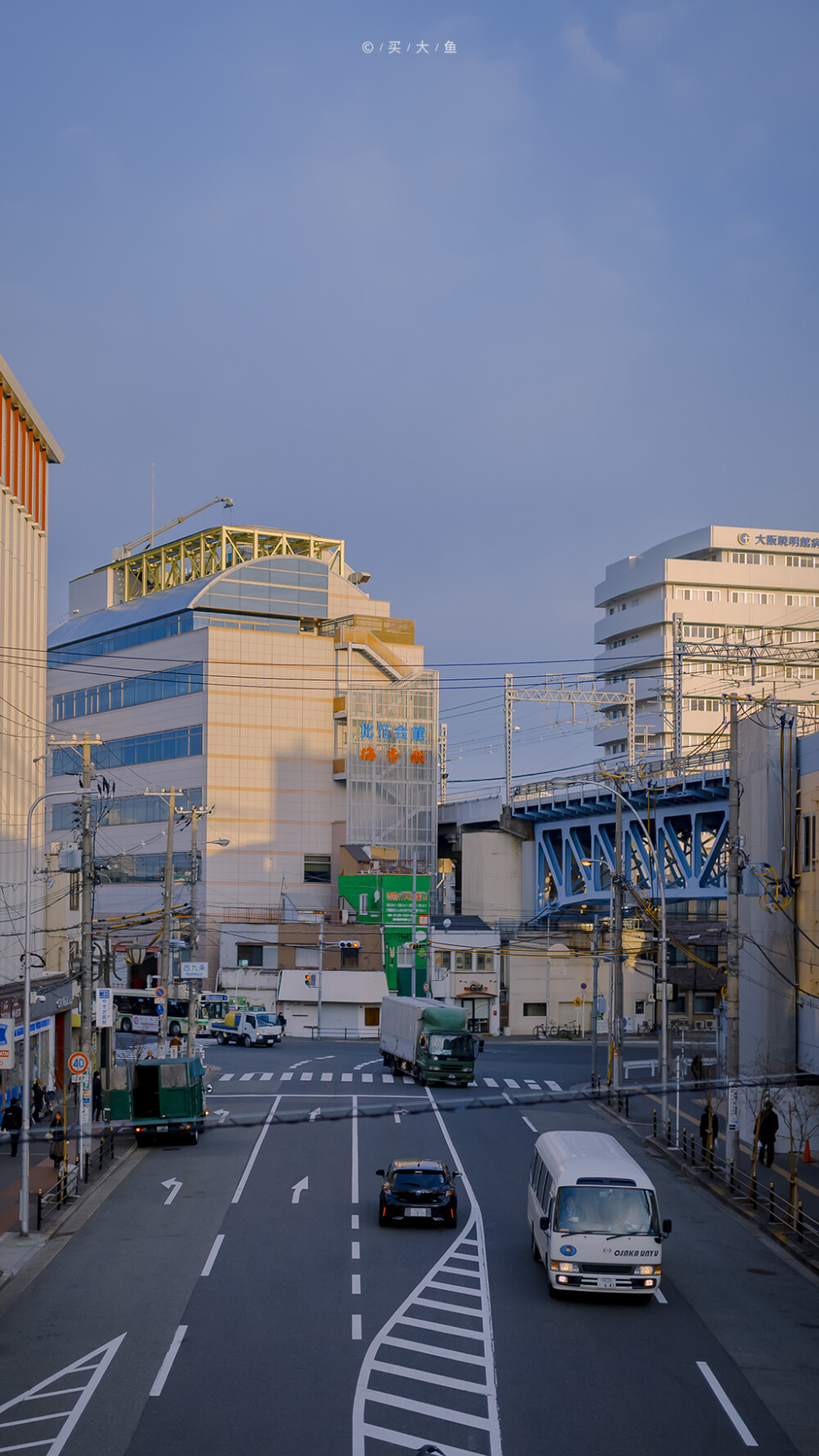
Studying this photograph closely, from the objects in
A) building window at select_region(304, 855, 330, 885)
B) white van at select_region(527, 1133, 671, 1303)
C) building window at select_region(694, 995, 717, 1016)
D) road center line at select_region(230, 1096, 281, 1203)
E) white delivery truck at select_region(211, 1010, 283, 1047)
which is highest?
building window at select_region(304, 855, 330, 885)

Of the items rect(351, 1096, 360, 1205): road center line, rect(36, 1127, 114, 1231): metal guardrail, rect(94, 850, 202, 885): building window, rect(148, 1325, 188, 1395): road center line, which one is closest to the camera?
rect(148, 1325, 188, 1395): road center line

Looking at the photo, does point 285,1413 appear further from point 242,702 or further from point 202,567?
point 202,567

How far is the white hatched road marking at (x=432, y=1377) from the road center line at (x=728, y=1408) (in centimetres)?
276

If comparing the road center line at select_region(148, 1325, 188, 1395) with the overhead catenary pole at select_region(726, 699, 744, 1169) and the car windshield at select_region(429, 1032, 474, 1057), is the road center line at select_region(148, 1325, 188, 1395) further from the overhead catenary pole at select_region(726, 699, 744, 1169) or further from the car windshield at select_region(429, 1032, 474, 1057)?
the car windshield at select_region(429, 1032, 474, 1057)

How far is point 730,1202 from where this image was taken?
3080cm

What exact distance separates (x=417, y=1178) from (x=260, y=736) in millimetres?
77200

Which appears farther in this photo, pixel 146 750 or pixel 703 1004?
pixel 146 750

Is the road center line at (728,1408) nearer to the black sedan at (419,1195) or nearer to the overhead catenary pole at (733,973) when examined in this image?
the black sedan at (419,1195)

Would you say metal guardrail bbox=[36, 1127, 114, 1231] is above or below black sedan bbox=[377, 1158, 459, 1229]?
below

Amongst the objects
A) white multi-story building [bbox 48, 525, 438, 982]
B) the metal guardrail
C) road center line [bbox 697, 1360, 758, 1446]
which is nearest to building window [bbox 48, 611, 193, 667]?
white multi-story building [bbox 48, 525, 438, 982]

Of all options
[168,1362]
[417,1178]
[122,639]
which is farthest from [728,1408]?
[122,639]

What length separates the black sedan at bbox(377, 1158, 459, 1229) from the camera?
2712 cm

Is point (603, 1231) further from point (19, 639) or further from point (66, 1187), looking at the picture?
point (19, 639)

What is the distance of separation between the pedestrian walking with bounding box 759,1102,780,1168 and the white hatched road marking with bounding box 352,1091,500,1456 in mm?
12799
